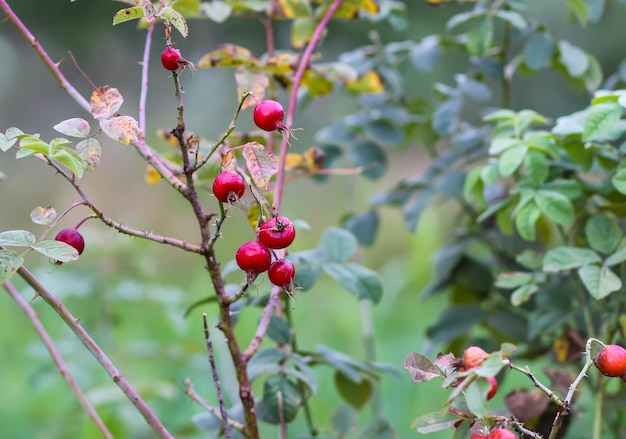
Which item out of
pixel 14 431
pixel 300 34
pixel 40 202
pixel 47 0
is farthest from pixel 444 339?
pixel 47 0

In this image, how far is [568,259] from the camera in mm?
819

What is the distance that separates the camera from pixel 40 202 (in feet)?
10.1

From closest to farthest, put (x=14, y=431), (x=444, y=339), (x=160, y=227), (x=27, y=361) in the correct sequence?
(x=444, y=339) < (x=14, y=431) < (x=27, y=361) < (x=160, y=227)

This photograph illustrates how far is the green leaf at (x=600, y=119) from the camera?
781 millimetres

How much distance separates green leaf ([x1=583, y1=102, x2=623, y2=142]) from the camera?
2.56 ft

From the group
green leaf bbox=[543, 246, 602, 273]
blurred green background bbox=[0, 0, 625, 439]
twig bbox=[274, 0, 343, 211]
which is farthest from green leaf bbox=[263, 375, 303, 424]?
blurred green background bbox=[0, 0, 625, 439]

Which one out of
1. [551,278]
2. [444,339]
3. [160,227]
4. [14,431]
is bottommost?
[160,227]

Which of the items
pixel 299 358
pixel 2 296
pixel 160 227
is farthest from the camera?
pixel 160 227

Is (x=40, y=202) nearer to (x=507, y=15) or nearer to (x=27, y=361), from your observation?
(x=27, y=361)

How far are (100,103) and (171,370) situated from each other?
112 cm

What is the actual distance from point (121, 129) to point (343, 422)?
467mm

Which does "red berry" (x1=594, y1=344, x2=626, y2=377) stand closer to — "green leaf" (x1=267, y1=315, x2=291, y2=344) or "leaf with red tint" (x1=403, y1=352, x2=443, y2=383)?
"leaf with red tint" (x1=403, y1=352, x2=443, y2=383)

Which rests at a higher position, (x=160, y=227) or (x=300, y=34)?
(x=300, y=34)

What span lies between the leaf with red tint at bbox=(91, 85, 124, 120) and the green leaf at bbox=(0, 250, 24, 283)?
125 millimetres
